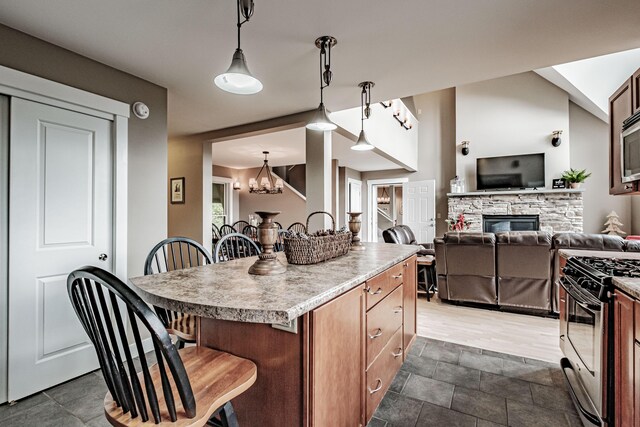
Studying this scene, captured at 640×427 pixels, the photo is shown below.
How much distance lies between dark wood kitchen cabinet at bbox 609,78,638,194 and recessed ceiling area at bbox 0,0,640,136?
1.14 feet

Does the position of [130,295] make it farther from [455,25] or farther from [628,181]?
[628,181]

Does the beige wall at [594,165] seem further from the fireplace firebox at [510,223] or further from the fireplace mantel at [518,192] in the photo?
the fireplace firebox at [510,223]

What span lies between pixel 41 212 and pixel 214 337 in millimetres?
1716

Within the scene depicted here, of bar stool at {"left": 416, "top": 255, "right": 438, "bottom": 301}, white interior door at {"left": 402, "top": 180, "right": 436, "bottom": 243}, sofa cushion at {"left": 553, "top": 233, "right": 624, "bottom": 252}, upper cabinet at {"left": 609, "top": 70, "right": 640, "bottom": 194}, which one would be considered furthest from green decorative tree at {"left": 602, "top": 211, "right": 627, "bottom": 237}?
upper cabinet at {"left": 609, "top": 70, "right": 640, "bottom": 194}

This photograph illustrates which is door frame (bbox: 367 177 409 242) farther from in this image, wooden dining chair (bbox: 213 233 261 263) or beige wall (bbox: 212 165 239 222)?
wooden dining chair (bbox: 213 233 261 263)

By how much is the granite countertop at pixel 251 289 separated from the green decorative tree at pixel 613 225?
7.00 m

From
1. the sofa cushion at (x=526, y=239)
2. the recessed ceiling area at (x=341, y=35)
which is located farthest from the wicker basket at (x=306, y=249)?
the sofa cushion at (x=526, y=239)

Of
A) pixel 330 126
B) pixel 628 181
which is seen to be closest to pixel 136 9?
pixel 330 126

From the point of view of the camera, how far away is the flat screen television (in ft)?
22.5

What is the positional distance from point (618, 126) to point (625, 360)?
5.71 ft

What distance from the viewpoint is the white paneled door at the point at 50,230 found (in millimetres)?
1982

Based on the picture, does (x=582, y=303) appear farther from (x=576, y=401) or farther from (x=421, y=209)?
(x=421, y=209)

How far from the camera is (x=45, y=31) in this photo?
2.01 m

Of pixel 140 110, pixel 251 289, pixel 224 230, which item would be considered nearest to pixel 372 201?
pixel 224 230
